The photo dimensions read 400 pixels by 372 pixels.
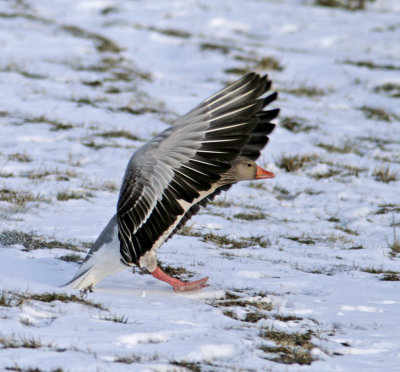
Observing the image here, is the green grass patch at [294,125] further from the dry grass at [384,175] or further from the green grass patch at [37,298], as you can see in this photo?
the green grass patch at [37,298]

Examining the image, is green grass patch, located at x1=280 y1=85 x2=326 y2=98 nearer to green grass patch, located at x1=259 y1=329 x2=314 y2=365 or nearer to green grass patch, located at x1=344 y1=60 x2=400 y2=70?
green grass patch, located at x1=344 y1=60 x2=400 y2=70

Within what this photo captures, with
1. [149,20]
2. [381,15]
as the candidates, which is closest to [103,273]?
[149,20]

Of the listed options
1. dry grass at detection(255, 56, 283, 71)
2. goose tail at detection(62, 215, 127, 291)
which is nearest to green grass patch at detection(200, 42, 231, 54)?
dry grass at detection(255, 56, 283, 71)

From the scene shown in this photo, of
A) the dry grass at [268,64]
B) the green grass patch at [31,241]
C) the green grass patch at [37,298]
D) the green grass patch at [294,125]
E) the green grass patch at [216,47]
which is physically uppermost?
the green grass patch at [216,47]

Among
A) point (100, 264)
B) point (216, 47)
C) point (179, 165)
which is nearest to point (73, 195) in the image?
point (100, 264)

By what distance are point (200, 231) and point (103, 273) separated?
266 cm

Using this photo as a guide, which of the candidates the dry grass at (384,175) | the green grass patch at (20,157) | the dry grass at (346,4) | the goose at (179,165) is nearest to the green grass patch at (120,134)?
the green grass patch at (20,157)

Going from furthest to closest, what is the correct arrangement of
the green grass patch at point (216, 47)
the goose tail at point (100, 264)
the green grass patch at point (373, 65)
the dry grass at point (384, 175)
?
1. the green grass patch at point (216, 47)
2. the green grass patch at point (373, 65)
3. the dry grass at point (384, 175)
4. the goose tail at point (100, 264)

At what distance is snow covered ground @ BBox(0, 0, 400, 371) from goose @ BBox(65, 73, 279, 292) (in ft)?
1.54

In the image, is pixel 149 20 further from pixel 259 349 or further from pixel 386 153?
pixel 259 349

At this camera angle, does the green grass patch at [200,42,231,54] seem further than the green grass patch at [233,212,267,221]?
Yes

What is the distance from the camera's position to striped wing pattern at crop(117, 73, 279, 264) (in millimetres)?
4352

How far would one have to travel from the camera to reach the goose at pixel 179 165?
4359 millimetres

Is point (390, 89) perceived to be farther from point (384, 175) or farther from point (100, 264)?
point (100, 264)
